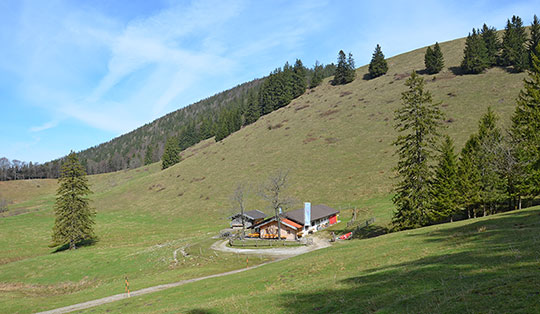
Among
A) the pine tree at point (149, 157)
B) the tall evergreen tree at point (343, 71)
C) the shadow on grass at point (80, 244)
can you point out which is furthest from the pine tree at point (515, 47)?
the pine tree at point (149, 157)

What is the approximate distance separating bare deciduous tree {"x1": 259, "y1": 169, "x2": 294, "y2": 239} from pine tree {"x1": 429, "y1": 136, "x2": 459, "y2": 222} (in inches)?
957

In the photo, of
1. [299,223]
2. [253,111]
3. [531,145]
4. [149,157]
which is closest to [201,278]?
[299,223]

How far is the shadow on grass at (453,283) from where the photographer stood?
9023mm

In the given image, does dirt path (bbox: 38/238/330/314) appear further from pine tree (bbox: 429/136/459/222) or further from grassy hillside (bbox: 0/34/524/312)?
pine tree (bbox: 429/136/459/222)

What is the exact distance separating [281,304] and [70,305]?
25.0 metres

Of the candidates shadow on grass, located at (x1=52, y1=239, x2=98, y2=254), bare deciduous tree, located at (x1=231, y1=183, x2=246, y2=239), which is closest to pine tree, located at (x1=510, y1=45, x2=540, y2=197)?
bare deciduous tree, located at (x1=231, y1=183, x2=246, y2=239)

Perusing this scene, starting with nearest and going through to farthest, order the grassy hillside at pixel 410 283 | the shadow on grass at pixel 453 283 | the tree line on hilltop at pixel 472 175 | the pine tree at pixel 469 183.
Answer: the shadow on grass at pixel 453 283, the grassy hillside at pixel 410 283, the tree line on hilltop at pixel 472 175, the pine tree at pixel 469 183

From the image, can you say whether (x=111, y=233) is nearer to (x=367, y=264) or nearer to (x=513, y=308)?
(x=367, y=264)

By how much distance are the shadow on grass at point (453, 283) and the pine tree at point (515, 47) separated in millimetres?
99869

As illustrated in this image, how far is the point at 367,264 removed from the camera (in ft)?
71.2

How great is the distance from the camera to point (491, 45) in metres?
108

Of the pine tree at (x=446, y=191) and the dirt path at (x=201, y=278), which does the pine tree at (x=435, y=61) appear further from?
the dirt path at (x=201, y=278)

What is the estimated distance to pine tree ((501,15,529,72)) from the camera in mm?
94181

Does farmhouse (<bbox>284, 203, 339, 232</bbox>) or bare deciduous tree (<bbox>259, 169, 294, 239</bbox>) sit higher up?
bare deciduous tree (<bbox>259, 169, 294, 239</bbox>)
